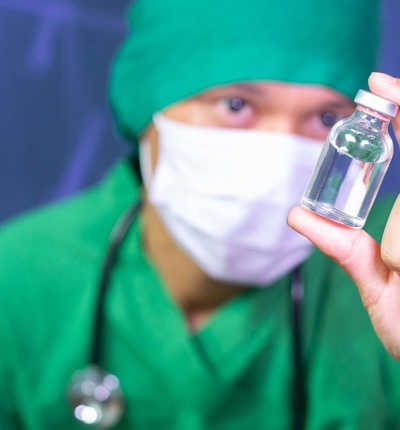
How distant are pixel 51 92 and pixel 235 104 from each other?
1.79ft

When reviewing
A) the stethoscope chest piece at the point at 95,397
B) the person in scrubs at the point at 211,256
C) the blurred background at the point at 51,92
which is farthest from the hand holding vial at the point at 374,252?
the blurred background at the point at 51,92

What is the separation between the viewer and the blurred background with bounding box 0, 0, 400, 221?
1.43 metres

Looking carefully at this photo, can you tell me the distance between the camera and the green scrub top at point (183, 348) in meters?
1.17

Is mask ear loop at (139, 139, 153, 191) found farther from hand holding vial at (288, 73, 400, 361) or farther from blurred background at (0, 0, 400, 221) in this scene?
hand holding vial at (288, 73, 400, 361)

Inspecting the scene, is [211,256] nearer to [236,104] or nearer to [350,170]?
[236,104]

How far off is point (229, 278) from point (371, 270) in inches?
15.2

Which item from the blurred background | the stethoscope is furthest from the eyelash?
the blurred background

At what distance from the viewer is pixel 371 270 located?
753mm

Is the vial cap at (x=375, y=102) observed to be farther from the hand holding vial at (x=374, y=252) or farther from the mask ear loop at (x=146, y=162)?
the mask ear loop at (x=146, y=162)

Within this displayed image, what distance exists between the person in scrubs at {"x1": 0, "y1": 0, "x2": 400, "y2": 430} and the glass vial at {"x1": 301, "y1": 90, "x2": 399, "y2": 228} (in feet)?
0.82

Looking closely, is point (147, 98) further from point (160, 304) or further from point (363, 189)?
point (363, 189)

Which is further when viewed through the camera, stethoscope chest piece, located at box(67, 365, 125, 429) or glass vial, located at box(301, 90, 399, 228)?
stethoscope chest piece, located at box(67, 365, 125, 429)

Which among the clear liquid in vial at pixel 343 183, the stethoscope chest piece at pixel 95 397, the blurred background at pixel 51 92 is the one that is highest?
the clear liquid in vial at pixel 343 183

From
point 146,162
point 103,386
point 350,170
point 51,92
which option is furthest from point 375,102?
point 51,92
